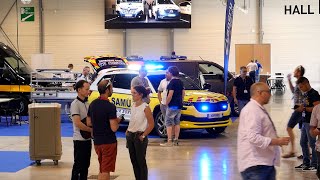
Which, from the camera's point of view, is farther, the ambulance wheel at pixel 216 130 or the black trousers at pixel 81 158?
the ambulance wheel at pixel 216 130

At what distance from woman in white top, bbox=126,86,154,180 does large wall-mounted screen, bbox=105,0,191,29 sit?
84.1 feet

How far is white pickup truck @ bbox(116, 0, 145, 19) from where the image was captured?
3419cm

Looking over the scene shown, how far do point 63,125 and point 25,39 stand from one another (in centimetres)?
1743

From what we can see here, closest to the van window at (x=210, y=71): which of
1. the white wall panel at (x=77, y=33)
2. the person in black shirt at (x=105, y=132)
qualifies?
the person in black shirt at (x=105, y=132)

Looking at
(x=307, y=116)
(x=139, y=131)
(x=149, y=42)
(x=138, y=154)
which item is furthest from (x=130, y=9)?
(x=138, y=154)

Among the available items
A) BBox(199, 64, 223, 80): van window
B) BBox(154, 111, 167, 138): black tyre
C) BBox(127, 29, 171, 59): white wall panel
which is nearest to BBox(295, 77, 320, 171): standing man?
BBox(154, 111, 167, 138): black tyre

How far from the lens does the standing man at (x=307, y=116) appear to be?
35.6ft

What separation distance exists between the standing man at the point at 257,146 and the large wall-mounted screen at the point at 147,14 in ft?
92.4

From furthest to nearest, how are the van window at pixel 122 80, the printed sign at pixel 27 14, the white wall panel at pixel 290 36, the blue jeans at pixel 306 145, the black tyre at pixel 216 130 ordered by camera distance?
the printed sign at pixel 27 14, the white wall panel at pixel 290 36, the van window at pixel 122 80, the black tyre at pixel 216 130, the blue jeans at pixel 306 145

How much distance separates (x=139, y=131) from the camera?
8.83 meters

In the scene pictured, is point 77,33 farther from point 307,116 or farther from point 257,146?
point 257,146

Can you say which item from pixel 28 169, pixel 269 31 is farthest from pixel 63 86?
pixel 269 31

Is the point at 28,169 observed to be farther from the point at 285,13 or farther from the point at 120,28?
the point at 285,13

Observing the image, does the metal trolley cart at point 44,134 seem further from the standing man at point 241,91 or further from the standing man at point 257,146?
the standing man at point 257,146
